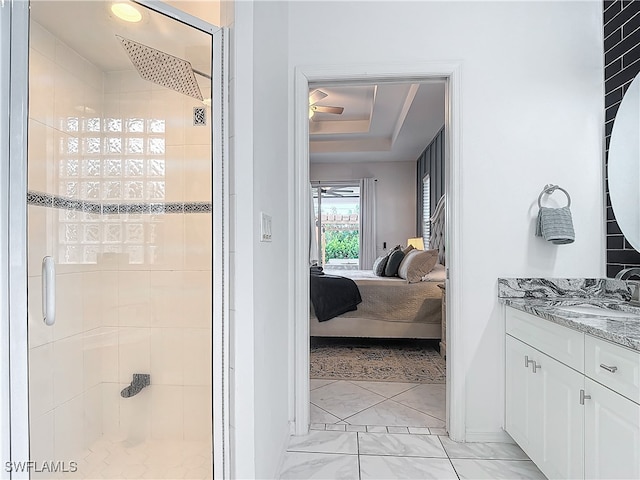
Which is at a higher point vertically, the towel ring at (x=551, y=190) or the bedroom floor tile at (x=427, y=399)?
the towel ring at (x=551, y=190)

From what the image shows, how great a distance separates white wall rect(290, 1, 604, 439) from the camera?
219 centimetres

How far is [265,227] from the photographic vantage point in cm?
163

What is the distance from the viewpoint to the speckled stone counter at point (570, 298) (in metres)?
1.50

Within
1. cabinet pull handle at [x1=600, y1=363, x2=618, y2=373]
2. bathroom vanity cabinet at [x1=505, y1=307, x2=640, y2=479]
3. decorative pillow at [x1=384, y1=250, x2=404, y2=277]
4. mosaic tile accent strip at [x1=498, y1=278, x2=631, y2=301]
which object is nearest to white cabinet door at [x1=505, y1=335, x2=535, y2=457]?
bathroom vanity cabinet at [x1=505, y1=307, x2=640, y2=479]

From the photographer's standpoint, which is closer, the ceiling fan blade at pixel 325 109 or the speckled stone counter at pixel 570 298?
the speckled stone counter at pixel 570 298

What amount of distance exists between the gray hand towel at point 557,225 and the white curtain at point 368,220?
16.4 ft

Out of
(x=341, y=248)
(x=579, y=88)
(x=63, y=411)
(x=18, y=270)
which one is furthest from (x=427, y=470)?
(x=341, y=248)

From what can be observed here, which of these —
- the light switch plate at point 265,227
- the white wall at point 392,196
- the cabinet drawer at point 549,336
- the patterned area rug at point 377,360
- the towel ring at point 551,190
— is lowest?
the patterned area rug at point 377,360

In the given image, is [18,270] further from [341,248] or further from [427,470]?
[341,248]

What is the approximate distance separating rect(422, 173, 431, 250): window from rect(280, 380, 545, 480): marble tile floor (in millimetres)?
3440

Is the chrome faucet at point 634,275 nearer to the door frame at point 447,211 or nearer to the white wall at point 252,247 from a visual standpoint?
the door frame at point 447,211

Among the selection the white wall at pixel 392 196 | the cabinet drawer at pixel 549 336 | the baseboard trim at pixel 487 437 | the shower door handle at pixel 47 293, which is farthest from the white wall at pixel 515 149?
the white wall at pixel 392 196

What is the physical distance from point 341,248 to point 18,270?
21.4 feet

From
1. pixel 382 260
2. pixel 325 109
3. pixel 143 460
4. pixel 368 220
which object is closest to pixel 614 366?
pixel 143 460
